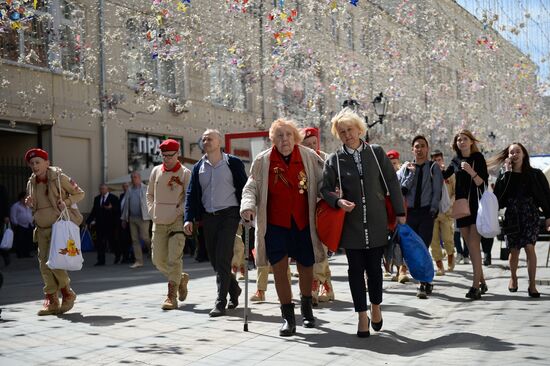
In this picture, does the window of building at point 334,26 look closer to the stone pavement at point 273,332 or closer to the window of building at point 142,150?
the window of building at point 142,150

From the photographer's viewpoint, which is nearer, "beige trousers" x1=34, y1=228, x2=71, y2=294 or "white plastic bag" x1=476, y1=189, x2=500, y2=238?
"beige trousers" x1=34, y1=228, x2=71, y2=294

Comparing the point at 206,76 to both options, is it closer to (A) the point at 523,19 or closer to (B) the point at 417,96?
(B) the point at 417,96

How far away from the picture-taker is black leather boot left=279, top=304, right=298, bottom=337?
645cm

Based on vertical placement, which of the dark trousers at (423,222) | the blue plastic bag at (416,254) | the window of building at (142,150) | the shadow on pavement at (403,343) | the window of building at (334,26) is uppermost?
the window of building at (334,26)

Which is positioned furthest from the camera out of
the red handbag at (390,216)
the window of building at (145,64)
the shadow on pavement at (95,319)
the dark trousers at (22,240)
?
the dark trousers at (22,240)

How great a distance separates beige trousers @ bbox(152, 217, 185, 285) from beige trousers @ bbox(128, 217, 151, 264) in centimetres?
749

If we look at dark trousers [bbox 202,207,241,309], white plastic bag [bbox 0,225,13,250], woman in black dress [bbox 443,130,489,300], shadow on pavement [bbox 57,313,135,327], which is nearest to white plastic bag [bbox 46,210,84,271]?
shadow on pavement [bbox 57,313,135,327]

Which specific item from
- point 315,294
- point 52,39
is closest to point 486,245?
point 315,294

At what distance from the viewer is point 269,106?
30.8 metres

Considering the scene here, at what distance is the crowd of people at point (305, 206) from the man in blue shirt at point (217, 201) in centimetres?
1

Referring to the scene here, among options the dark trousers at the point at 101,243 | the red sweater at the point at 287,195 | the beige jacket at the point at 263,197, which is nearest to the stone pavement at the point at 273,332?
the beige jacket at the point at 263,197

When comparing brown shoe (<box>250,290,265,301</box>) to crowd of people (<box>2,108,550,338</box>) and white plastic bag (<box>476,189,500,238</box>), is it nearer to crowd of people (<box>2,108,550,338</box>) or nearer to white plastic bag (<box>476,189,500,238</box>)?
crowd of people (<box>2,108,550,338</box>)

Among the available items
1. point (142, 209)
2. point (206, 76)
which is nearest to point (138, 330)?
point (142, 209)

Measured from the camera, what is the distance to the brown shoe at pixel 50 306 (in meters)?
8.24
